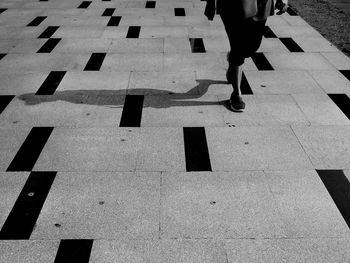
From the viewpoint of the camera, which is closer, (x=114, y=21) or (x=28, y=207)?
(x=28, y=207)

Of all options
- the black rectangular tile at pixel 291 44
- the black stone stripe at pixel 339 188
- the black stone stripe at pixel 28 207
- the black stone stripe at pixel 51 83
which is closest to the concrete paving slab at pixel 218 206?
the black stone stripe at pixel 339 188

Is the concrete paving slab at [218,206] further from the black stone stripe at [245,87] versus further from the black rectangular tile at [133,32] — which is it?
the black rectangular tile at [133,32]

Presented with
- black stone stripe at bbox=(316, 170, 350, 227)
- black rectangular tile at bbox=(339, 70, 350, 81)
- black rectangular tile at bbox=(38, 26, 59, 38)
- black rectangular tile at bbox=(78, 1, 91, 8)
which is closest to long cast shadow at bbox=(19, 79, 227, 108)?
black stone stripe at bbox=(316, 170, 350, 227)

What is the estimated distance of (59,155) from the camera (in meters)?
2.84

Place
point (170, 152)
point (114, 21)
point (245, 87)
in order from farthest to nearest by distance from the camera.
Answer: point (114, 21), point (245, 87), point (170, 152)

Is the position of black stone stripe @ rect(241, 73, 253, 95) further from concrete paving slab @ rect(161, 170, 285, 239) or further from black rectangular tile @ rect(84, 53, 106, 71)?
black rectangular tile @ rect(84, 53, 106, 71)

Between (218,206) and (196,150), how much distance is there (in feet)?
2.08

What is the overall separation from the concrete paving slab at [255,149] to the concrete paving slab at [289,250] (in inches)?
26.7

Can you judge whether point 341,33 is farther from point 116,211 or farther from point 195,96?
point 116,211

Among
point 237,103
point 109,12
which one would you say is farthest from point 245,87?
point 109,12

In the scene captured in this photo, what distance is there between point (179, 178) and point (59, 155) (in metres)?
0.93

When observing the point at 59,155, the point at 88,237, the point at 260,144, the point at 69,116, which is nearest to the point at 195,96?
the point at 260,144

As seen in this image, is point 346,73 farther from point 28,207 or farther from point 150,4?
point 150,4

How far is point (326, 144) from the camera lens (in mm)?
2965
